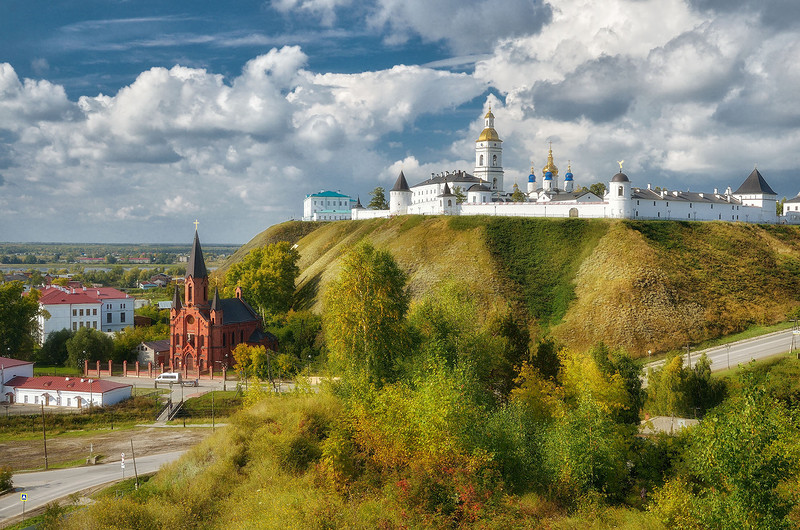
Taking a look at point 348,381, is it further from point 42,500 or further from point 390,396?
point 42,500

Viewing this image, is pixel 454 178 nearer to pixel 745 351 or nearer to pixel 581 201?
pixel 581 201

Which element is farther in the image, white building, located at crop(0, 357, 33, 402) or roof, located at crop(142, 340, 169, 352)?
roof, located at crop(142, 340, 169, 352)

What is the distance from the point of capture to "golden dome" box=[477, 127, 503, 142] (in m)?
97.6

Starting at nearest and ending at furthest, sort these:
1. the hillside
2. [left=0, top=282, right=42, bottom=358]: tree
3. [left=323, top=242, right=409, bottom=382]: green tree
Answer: [left=323, top=242, right=409, bottom=382]: green tree, the hillside, [left=0, top=282, right=42, bottom=358]: tree

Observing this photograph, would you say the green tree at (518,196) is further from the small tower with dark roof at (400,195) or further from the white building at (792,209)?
the white building at (792,209)

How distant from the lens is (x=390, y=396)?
24.0 meters

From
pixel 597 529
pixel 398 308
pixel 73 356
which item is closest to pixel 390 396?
pixel 398 308

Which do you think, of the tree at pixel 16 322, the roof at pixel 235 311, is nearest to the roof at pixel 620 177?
the roof at pixel 235 311

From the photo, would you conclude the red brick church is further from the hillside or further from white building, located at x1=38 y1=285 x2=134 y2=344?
white building, located at x1=38 y1=285 x2=134 y2=344

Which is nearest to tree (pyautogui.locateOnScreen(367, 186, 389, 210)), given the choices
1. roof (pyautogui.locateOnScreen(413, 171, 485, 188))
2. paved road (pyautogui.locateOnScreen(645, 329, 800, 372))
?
roof (pyautogui.locateOnScreen(413, 171, 485, 188))

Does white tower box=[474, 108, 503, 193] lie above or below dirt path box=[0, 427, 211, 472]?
above

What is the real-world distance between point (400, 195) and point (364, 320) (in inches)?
2710

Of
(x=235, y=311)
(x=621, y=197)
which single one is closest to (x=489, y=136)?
(x=621, y=197)

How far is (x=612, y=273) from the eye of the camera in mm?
60625
